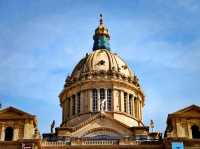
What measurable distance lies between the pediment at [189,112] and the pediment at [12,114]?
1569cm

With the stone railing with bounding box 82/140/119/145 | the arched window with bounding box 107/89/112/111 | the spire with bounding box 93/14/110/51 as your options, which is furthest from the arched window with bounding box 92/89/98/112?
the stone railing with bounding box 82/140/119/145

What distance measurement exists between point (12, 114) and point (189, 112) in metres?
18.9

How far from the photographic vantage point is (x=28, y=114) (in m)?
56.6

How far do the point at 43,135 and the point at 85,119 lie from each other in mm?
6231

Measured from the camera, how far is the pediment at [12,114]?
5659cm

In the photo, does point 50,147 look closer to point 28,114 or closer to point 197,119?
point 28,114

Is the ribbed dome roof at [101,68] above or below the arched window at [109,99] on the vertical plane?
above

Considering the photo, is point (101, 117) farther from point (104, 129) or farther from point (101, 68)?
point (101, 68)

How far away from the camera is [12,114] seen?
5694 cm

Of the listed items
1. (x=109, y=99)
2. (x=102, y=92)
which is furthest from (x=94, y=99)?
(x=109, y=99)

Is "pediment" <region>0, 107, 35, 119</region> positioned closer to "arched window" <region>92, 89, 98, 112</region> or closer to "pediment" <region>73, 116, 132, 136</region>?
"pediment" <region>73, 116, 132, 136</region>

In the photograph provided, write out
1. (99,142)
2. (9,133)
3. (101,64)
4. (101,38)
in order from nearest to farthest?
(99,142)
(9,133)
(101,64)
(101,38)

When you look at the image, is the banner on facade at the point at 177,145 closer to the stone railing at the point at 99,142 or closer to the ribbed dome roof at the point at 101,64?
the stone railing at the point at 99,142

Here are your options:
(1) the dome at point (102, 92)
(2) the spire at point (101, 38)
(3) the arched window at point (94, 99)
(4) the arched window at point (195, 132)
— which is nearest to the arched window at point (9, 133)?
(1) the dome at point (102, 92)
